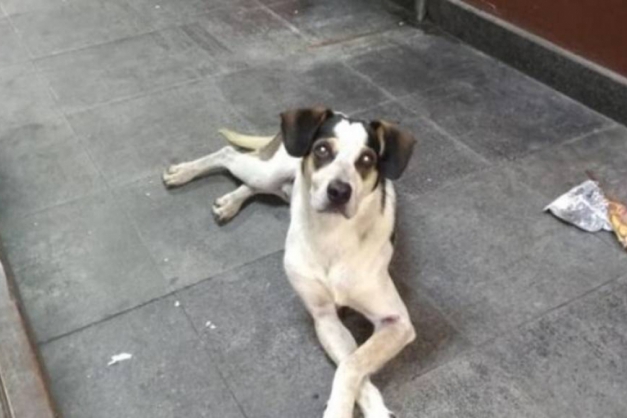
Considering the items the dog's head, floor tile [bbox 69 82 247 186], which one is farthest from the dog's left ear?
→ floor tile [bbox 69 82 247 186]

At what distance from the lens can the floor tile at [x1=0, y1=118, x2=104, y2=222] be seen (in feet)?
8.70

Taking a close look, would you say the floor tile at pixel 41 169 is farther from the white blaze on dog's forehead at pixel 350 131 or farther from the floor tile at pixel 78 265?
the white blaze on dog's forehead at pixel 350 131

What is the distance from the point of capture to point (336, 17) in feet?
13.4

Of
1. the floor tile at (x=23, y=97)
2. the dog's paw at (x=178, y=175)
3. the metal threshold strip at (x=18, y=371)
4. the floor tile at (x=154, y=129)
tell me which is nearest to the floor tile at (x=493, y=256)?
the dog's paw at (x=178, y=175)

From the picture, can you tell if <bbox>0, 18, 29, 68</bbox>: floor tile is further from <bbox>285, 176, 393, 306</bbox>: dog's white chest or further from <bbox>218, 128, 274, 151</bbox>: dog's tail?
<bbox>285, 176, 393, 306</bbox>: dog's white chest

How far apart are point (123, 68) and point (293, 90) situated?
90cm

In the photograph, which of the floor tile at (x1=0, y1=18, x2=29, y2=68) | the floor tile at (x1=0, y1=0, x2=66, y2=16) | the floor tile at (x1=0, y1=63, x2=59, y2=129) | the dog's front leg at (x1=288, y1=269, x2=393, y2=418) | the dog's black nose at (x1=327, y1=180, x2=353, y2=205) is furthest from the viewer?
the floor tile at (x1=0, y1=0, x2=66, y2=16)

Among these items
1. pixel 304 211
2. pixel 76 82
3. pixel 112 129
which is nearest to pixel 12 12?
pixel 76 82

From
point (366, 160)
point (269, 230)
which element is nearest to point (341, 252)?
point (366, 160)

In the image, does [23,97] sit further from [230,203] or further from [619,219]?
[619,219]

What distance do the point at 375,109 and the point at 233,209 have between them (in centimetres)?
98

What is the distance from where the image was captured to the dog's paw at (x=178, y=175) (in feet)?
8.88

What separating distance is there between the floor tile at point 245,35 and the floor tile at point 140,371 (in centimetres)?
185

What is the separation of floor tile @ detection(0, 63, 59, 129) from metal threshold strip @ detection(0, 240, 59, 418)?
129 cm
